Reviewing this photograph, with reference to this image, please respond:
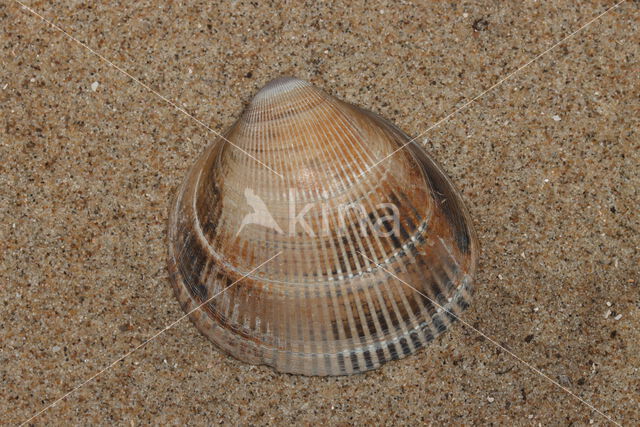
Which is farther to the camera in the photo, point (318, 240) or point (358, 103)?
point (358, 103)

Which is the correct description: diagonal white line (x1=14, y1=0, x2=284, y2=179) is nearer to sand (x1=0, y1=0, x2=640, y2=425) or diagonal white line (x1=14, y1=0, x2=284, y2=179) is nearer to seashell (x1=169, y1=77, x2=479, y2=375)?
sand (x1=0, y1=0, x2=640, y2=425)

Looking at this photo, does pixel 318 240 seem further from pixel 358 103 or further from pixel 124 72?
pixel 124 72

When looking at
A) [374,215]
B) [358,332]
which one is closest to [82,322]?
[358,332]

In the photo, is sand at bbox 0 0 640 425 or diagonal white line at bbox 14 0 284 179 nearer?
sand at bbox 0 0 640 425

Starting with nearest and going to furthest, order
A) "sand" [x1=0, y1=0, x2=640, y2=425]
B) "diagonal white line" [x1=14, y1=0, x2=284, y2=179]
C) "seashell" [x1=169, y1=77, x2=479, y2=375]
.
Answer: "seashell" [x1=169, y1=77, x2=479, y2=375], "sand" [x1=0, y1=0, x2=640, y2=425], "diagonal white line" [x1=14, y1=0, x2=284, y2=179]

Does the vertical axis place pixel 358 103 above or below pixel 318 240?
above

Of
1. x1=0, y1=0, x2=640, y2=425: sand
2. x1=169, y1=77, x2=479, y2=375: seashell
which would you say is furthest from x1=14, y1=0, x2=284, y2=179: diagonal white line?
x1=169, y1=77, x2=479, y2=375: seashell

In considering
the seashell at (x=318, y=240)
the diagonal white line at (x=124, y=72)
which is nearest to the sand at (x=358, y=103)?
the diagonal white line at (x=124, y=72)

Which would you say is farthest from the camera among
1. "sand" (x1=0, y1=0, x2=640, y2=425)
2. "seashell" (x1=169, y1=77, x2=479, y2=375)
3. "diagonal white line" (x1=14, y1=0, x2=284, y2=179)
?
"diagonal white line" (x1=14, y1=0, x2=284, y2=179)

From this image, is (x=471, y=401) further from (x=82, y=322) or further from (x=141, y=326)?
(x=82, y=322)

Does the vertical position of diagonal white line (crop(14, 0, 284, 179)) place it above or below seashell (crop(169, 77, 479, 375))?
above

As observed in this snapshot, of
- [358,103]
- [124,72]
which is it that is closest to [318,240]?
[358,103]
